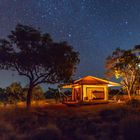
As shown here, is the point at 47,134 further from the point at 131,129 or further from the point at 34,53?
the point at 34,53

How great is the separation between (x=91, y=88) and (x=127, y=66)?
20.6 ft

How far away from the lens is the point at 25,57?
30172 mm

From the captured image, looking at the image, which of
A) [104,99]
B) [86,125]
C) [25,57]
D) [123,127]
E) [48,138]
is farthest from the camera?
[104,99]

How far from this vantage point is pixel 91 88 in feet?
136

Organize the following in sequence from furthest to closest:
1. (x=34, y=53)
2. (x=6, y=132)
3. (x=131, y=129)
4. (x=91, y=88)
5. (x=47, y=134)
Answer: (x=91, y=88)
(x=34, y=53)
(x=6, y=132)
(x=131, y=129)
(x=47, y=134)

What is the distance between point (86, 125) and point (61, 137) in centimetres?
338

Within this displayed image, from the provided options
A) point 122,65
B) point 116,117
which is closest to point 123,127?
point 116,117

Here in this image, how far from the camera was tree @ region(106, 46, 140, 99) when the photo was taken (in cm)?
4275

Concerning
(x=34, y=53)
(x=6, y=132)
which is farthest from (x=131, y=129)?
(x=34, y=53)

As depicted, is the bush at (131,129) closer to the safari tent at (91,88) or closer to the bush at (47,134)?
the bush at (47,134)

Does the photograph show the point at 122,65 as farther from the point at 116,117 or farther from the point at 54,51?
the point at 116,117

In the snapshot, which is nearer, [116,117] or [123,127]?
[123,127]

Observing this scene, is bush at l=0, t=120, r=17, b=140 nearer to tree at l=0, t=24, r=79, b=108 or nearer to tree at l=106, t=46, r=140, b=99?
tree at l=0, t=24, r=79, b=108

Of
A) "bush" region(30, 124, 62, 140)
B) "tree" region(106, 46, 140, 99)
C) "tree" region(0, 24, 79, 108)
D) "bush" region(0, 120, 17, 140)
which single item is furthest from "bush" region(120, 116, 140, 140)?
"tree" region(106, 46, 140, 99)
